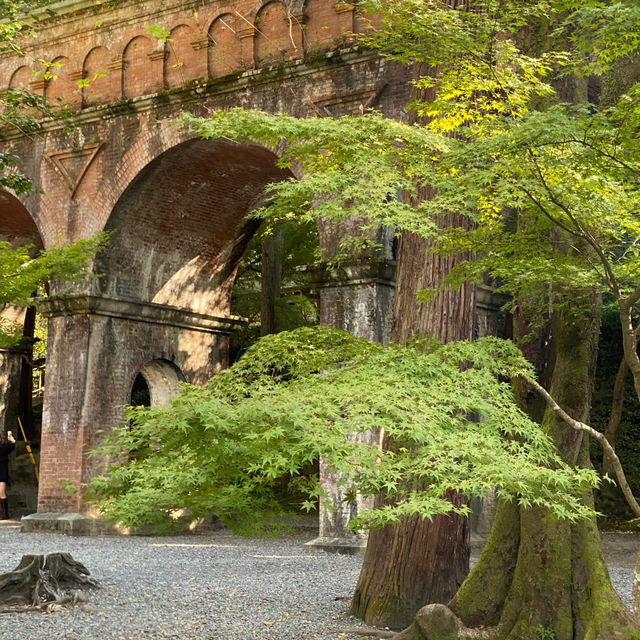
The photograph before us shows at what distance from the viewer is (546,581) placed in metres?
7.70

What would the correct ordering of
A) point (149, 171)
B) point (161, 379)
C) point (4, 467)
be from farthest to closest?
point (4, 467) → point (161, 379) → point (149, 171)

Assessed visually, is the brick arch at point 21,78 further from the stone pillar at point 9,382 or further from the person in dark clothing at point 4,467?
Result: the person in dark clothing at point 4,467

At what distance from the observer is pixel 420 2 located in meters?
6.34

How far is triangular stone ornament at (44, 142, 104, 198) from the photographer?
16.2m

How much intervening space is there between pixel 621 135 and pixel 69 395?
38.8 ft

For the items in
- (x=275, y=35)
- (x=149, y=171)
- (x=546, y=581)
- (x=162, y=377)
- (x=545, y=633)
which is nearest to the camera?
(x=545, y=633)

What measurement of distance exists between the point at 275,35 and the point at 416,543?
8583 millimetres

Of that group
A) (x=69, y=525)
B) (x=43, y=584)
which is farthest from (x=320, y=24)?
(x=43, y=584)

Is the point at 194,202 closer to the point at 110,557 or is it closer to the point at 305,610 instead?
the point at 110,557

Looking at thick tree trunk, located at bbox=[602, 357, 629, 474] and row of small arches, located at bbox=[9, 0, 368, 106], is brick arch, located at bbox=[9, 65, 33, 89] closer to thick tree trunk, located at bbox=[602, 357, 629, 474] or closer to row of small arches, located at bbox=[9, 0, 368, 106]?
row of small arches, located at bbox=[9, 0, 368, 106]

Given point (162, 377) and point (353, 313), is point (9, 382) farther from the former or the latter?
point (353, 313)

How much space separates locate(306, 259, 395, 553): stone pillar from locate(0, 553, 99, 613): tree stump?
3.99 meters

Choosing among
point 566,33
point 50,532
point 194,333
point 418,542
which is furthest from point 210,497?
point 194,333

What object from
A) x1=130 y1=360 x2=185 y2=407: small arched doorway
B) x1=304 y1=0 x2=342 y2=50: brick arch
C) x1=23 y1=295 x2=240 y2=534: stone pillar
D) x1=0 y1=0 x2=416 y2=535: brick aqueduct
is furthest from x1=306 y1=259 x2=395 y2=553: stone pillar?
x1=130 y1=360 x2=185 y2=407: small arched doorway
